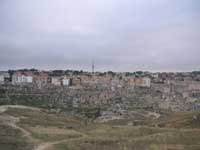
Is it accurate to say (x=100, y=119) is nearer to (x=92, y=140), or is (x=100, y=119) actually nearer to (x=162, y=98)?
(x=92, y=140)

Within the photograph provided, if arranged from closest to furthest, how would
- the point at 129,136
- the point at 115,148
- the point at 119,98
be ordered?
1. the point at 115,148
2. the point at 129,136
3. the point at 119,98

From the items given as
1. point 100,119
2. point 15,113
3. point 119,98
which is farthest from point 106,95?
point 15,113

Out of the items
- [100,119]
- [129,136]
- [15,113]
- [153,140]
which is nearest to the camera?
[153,140]

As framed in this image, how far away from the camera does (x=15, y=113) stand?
246 ft

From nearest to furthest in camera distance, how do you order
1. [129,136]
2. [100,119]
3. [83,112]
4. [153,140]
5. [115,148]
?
[115,148], [153,140], [129,136], [100,119], [83,112]

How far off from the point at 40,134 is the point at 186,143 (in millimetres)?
17251

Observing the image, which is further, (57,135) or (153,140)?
Result: (57,135)

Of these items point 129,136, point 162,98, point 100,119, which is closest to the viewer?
point 129,136

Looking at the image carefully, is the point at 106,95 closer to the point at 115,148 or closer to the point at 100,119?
the point at 100,119

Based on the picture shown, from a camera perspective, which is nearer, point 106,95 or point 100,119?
point 100,119

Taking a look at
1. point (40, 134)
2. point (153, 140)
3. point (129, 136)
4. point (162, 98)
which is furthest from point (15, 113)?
point (162, 98)

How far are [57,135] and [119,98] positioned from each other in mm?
136704

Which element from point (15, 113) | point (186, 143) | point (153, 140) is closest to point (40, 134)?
point (153, 140)

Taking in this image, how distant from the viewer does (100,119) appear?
374 ft
